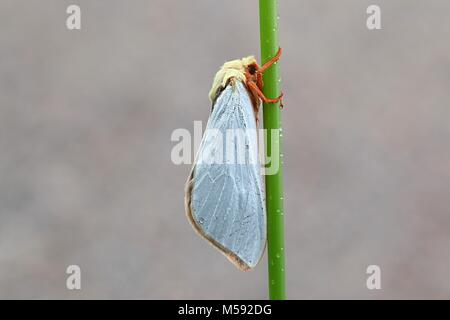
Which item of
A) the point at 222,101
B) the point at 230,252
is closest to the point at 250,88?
the point at 222,101

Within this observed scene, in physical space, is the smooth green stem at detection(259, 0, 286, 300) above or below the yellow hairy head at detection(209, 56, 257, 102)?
below

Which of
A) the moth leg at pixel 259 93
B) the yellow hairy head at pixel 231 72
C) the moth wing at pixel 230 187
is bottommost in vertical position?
the moth wing at pixel 230 187

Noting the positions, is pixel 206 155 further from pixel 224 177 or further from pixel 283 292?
pixel 283 292

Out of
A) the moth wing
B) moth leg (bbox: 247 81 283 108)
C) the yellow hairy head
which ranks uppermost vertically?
the yellow hairy head
